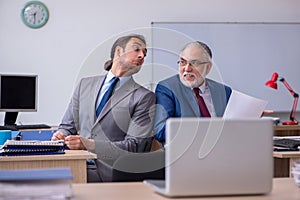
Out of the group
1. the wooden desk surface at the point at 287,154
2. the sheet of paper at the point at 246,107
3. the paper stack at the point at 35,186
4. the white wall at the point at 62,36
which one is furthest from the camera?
the white wall at the point at 62,36

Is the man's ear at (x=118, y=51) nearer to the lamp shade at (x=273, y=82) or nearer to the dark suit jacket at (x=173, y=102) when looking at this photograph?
the dark suit jacket at (x=173, y=102)

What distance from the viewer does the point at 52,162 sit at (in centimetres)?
246

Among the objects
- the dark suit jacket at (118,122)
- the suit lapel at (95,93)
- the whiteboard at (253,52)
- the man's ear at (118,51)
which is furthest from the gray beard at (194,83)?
the whiteboard at (253,52)

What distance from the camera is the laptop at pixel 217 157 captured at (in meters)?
1.28

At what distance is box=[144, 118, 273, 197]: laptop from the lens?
1.28 m

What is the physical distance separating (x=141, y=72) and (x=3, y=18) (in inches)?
110

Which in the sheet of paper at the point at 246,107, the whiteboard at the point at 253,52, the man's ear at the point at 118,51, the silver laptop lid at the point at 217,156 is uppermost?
the whiteboard at the point at 253,52

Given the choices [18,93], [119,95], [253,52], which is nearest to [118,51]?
[119,95]

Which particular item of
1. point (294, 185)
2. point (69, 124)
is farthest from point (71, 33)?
point (294, 185)

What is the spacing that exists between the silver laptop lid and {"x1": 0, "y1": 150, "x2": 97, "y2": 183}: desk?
1205 mm

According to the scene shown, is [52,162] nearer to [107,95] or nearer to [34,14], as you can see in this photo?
[107,95]

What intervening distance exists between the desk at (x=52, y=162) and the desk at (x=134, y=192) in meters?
0.94

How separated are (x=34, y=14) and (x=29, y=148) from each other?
2961 millimetres

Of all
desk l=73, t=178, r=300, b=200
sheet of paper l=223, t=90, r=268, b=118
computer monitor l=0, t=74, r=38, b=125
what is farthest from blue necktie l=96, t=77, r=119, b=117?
computer monitor l=0, t=74, r=38, b=125
